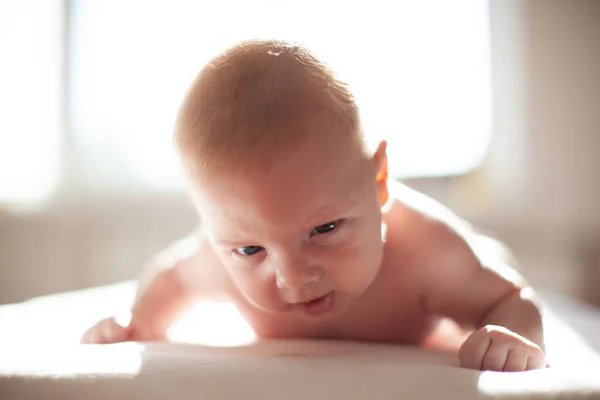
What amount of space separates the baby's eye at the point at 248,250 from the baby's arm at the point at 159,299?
0.67ft

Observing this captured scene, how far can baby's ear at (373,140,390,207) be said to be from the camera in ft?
2.68

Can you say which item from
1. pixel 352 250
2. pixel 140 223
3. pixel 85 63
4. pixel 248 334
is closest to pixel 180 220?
pixel 140 223

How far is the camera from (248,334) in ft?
3.02

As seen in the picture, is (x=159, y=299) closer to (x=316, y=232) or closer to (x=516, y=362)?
(x=316, y=232)

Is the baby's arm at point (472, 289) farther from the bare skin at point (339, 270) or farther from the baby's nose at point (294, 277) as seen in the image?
the baby's nose at point (294, 277)

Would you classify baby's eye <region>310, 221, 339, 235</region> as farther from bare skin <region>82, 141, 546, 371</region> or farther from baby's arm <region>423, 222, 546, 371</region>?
baby's arm <region>423, 222, 546, 371</region>

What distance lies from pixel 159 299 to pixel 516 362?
1.65 ft

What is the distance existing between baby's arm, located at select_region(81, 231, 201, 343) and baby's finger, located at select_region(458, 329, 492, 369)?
0.41 meters

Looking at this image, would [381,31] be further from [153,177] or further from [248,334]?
[248,334]

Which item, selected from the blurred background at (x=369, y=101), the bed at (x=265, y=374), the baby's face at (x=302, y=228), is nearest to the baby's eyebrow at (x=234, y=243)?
the baby's face at (x=302, y=228)

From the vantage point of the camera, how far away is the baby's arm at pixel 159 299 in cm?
84

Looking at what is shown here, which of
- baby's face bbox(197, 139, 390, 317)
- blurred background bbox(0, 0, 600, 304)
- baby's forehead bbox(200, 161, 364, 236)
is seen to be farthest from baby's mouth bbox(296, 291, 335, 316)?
blurred background bbox(0, 0, 600, 304)

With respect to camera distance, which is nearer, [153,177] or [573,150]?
[573,150]

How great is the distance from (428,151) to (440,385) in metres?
1.28
